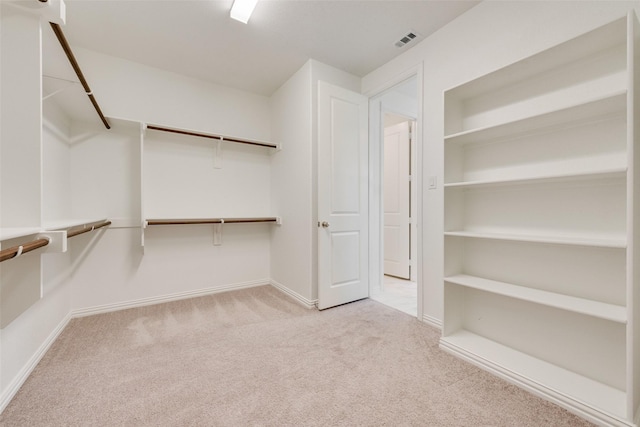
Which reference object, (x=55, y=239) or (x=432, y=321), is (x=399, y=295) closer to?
(x=432, y=321)

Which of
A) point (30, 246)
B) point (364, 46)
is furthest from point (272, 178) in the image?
point (30, 246)

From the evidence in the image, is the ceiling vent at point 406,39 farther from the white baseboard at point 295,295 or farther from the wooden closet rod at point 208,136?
the white baseboard at point 295,295

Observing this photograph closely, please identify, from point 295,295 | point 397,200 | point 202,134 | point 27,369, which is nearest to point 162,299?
point 27,369

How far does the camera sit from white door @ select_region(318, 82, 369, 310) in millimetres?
2555

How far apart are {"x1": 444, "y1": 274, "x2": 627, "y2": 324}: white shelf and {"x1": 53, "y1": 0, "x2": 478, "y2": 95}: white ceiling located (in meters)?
2.03

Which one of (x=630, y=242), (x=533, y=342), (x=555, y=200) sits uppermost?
(x=555, y=200)

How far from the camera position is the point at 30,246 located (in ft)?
3.11

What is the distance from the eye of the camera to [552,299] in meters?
1.40

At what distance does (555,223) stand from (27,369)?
3.23 metres

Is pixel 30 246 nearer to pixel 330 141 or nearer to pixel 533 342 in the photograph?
pixel 330 141

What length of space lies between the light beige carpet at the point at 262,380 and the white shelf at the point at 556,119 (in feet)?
4.86

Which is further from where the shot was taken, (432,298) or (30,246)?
(432,298)

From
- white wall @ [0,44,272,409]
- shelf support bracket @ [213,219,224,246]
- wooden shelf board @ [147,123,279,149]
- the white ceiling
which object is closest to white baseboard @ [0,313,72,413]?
white wall @ [0,44,272,409]

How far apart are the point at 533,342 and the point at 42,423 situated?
2.65 meters
